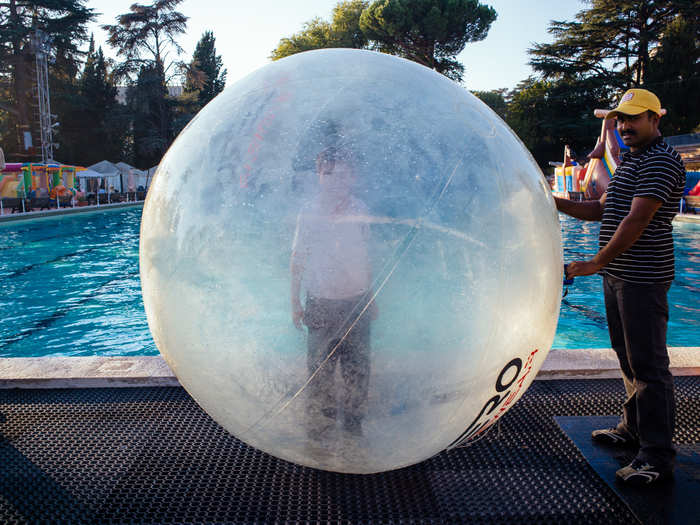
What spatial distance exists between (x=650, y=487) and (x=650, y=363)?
62cm

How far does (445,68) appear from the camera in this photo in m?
47.5

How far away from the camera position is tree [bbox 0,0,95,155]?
37.8 meters

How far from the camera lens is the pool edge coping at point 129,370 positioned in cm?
375

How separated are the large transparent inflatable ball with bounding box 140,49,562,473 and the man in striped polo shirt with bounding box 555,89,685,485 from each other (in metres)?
0.66

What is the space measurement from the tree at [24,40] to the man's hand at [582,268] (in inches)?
1804

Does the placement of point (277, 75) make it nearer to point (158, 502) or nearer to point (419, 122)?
point (419, 122)

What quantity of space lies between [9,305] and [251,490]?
27.4ft

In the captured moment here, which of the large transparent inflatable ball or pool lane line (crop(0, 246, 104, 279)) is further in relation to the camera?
pool lane line (crop(0, 246, 104, 279))

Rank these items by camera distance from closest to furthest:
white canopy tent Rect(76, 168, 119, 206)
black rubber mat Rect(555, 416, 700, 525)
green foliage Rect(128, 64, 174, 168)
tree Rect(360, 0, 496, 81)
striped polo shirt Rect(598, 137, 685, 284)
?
black rubber mat Rect(555, 416, 700, 525) < striped polo shirt Rect(598, 137, 685, 284) < white canopy tent Rect(76, 168, 119, 206) < green foliage Rect(128, 64, 174, 168) < tree Rect(360, 0, 496, 81)

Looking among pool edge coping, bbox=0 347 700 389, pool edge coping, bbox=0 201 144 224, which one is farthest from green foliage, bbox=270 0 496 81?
pool edge coping, bbox=0 347 700 389

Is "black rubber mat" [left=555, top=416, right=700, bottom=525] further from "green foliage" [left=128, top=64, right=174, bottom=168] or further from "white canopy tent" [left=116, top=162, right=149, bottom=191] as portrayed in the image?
"green foliage" [left=128, top=64, right=174, bottom=168]

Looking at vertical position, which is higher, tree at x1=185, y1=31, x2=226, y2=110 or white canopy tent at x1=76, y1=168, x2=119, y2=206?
tree at x1=185, y1=31, x2=226, y2=110

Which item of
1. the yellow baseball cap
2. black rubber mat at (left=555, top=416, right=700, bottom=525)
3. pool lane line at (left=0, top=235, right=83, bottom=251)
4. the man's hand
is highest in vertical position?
the yellow baseball cap

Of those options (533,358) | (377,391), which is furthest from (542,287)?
(377,391)
